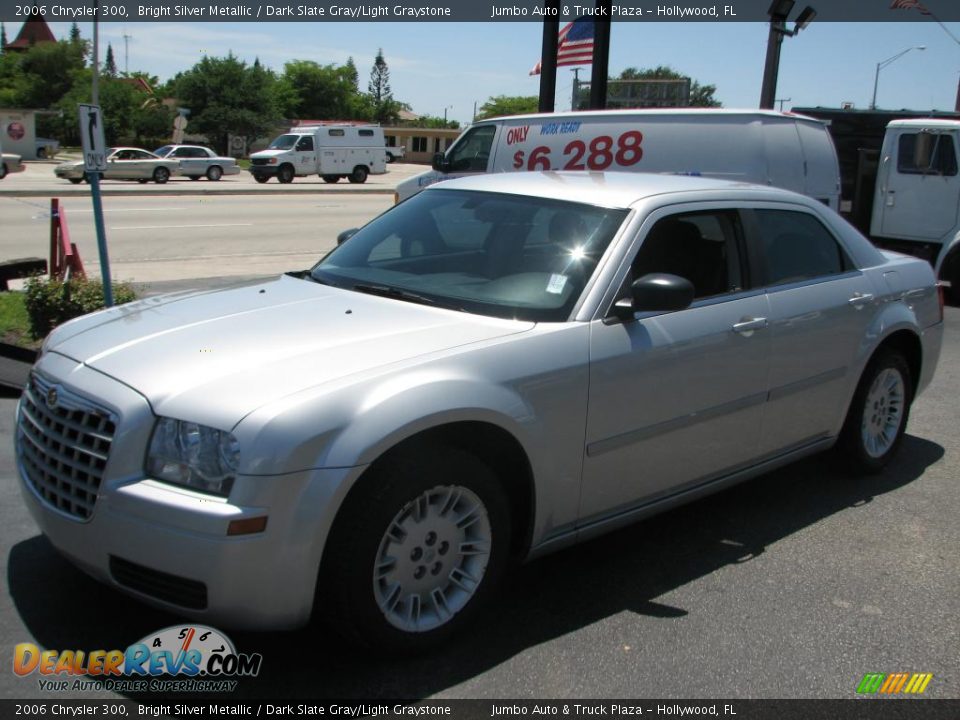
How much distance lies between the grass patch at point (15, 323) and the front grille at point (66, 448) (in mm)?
4376

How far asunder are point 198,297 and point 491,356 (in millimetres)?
1523

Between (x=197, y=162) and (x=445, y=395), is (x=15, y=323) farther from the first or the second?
(x=197, y=162)

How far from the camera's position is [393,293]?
4.14m

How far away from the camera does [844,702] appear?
3.29 m

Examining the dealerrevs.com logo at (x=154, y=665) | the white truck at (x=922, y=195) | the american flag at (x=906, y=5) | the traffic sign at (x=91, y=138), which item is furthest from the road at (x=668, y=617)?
the american flag at (x=906, y=5)

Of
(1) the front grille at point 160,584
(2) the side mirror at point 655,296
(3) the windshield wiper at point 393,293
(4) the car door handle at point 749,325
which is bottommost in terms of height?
(1) the front grille at point 160,584

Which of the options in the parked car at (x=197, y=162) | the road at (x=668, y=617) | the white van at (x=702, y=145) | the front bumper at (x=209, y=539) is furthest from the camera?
the parked car at (x=197, y=162)

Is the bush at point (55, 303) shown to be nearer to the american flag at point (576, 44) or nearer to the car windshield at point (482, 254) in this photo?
the car windshield at point (482, 254)

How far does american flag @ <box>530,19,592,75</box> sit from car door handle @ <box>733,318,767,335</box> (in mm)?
15106

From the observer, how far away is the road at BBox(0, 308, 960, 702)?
331cm

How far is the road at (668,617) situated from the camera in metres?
3.31

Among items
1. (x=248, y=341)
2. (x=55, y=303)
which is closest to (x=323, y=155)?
(x=55, y=303)

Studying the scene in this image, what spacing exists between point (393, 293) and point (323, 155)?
133 ft

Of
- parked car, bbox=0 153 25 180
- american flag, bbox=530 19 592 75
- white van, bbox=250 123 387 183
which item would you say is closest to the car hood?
american flag, bbox=530 19 592 75
